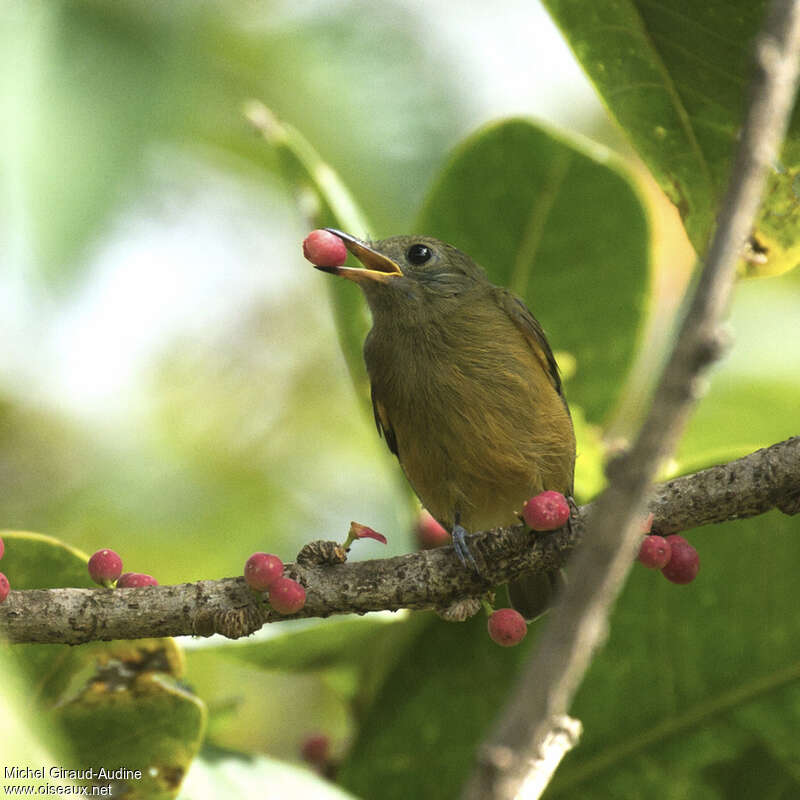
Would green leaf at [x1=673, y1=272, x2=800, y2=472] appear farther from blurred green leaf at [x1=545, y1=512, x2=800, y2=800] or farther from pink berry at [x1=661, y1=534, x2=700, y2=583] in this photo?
pink berry at [x1=661, y1=534, x2=700, y2=583]

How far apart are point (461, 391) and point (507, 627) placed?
139cm

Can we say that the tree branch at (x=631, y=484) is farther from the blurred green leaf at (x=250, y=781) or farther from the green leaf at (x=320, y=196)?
the green leaf at (x=320, y=196)

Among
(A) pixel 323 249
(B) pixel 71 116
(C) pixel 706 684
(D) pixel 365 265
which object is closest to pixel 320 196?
(A) pixel 323 249

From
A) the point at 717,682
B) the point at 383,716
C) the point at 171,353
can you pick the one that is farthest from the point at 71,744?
the point at 171,353

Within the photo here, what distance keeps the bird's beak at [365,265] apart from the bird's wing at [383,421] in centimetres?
42

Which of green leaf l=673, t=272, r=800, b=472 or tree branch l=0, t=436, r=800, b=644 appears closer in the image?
tree branch l=0, t=436, r=800, b=644

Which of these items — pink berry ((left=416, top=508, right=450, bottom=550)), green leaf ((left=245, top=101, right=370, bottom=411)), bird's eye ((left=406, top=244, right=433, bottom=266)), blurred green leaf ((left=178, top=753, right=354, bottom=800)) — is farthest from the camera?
bird's eye ((left=406, top=244, right=433, bottom=266))

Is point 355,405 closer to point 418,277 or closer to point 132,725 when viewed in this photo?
point 418,277

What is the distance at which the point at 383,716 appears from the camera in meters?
3.08

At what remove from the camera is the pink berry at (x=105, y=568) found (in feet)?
7.65

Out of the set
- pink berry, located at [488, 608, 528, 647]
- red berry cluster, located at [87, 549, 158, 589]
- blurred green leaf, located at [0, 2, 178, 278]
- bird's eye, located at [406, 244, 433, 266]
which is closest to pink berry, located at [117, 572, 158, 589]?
red berry cluster, located at [87, 549, 158, 589]

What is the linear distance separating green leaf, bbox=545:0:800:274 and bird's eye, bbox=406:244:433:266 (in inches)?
57.8

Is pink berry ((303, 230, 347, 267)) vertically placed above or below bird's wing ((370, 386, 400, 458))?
above

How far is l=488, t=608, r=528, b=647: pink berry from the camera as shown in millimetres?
2502
